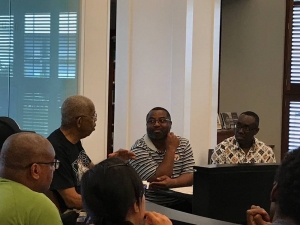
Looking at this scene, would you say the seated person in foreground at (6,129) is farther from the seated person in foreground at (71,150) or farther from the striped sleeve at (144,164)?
the striped sleeve at (144,164)

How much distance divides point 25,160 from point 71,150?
0.90 meters

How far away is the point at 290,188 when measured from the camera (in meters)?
1.28

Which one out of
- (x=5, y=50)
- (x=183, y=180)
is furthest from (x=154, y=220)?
(x=5, y=50)

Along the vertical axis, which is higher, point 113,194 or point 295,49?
point 295,49

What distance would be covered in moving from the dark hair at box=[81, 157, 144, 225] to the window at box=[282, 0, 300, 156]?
511 cm

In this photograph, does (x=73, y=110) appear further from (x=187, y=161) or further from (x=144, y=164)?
(x=187, y=161)

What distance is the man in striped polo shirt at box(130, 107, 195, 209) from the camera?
3615mm

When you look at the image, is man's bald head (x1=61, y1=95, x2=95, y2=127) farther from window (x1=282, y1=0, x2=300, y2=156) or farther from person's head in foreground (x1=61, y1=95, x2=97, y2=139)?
window (x1=282, y1=0, x2=300, y2=156)

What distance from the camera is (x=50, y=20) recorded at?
4.54m

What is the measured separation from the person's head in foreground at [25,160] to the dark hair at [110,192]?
0.49 m

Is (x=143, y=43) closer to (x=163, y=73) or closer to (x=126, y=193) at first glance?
(x=163, y=73)

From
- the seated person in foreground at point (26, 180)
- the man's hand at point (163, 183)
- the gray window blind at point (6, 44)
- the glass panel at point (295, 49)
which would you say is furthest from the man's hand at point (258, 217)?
the glass panel at point (295, 49)

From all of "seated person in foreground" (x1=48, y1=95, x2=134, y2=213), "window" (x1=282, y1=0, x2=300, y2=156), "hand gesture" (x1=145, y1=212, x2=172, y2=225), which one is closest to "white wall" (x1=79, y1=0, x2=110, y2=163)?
"seated person in foreground" (x1=48, y1=95, x2=134, y2=213)

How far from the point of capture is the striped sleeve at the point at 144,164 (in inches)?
145
